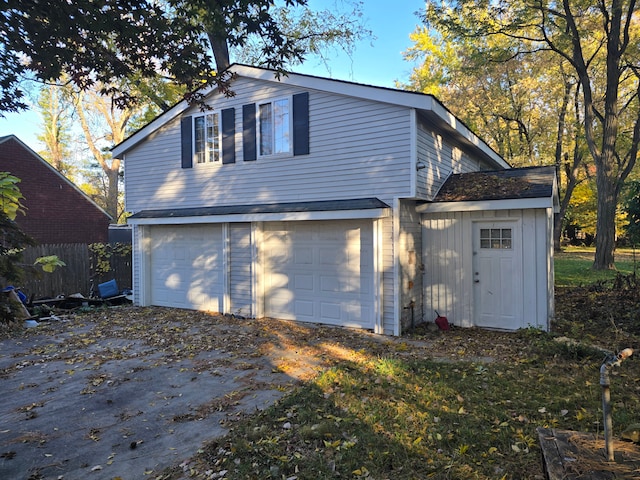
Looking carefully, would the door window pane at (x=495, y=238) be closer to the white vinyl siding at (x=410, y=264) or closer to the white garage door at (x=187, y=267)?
the white vinyl siding at (x=410, y=264)

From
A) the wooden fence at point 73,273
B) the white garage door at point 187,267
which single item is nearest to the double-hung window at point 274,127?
the white garage door at point 187,267

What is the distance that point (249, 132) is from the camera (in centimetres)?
989

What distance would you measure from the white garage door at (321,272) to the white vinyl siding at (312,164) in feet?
2.50

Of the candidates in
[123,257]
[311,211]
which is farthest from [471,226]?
[123,257]

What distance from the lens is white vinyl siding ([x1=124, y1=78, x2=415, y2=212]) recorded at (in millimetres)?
8195

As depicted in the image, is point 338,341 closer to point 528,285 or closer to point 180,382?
point 180,382

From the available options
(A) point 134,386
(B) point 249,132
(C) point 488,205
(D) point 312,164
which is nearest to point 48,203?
(B) point 249,132

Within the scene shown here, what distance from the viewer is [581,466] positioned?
2.70 meters

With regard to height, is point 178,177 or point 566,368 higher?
point 178,177

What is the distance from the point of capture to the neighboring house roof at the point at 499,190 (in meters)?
7.73

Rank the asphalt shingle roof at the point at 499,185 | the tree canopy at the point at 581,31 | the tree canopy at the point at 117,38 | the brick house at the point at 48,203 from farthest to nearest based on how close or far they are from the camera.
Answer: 1. the brick house at the point at 48,203
2. the tree canopy at the point at 581,31
3. the asphalt shingle roof at the point at 499,185
4. the tree canopy at the point at 117,38

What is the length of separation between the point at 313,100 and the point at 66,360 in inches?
272

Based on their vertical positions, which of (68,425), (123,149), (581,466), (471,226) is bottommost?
(68,425)

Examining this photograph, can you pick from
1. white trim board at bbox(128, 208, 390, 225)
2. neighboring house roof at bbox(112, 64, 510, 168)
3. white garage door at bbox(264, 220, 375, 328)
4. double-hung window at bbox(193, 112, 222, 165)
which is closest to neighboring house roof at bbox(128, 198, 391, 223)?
white trim board at bbox(128, 208, 390, 225)
